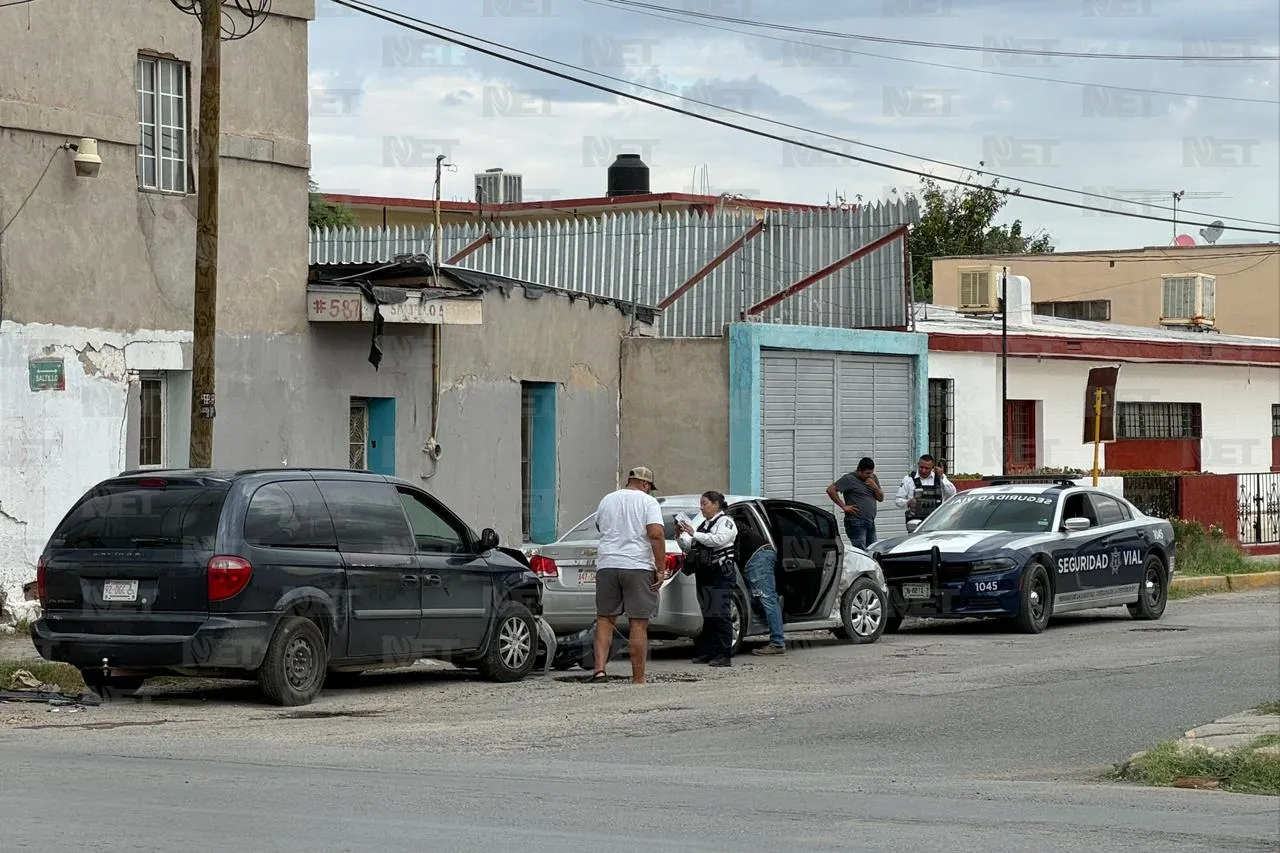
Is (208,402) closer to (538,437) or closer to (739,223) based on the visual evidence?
(538,437)

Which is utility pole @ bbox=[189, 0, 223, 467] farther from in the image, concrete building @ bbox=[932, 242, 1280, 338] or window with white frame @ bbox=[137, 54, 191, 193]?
concrete building @ bbox=[932, 242, 1280, 338]

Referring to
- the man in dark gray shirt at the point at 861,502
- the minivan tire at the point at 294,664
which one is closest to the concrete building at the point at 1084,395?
the man in dark gray shirt at the point at 861,502

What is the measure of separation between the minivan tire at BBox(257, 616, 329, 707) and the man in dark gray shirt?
10.4m

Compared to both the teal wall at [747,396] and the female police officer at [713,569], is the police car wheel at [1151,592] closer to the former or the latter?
the teal wall at [747,396]

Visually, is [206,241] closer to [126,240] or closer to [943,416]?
[126,240]

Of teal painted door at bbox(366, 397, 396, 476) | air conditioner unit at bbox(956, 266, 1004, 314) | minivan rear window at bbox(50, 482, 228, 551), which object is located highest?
air conditioner unit at bbox(956, 266, 1004, 314)

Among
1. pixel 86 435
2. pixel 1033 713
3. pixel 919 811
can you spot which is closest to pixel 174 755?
pixel 919 811

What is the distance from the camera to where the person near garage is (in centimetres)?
2378

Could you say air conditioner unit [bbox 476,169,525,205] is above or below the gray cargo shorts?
above

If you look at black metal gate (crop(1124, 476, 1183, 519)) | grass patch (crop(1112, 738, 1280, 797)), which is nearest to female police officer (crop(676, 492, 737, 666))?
grass patch (crop(1112, 738, 1280, 797))

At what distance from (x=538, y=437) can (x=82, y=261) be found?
7790 mm

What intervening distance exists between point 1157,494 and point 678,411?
948cm

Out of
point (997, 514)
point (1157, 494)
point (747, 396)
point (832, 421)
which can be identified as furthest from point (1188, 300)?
point (997, 514)

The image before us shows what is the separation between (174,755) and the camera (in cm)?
1072
